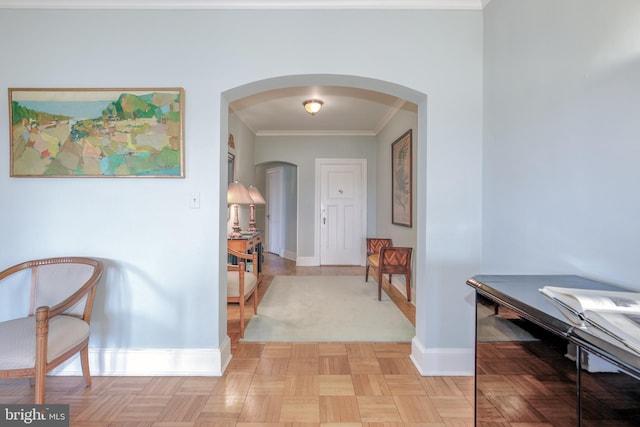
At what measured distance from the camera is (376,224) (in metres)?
5.58

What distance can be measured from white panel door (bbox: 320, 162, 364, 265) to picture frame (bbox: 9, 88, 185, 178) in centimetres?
379

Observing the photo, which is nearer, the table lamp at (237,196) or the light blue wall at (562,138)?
the light blue wall at (562,138)

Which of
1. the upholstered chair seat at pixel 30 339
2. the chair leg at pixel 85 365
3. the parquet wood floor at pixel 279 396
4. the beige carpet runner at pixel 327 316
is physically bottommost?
the parquet wood floor at pixel 279 396

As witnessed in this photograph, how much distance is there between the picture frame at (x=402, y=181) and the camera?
3.63 meters

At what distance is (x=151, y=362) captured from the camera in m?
2.02

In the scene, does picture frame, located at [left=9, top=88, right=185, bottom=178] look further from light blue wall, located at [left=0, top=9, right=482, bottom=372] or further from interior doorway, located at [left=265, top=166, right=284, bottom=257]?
interior doorway, located at [left=265, top=166, right=284, bottom=257]

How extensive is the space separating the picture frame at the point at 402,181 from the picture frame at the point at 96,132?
258 centimetres

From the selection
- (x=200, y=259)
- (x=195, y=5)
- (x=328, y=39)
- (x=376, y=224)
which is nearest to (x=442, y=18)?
(x=328, y=39)

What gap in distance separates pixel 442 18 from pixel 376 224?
12.7ft

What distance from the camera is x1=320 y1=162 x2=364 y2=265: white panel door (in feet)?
18.5

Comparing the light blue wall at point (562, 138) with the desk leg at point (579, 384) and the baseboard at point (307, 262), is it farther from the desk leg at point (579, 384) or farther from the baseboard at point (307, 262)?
the baseboard at point (307, 262)

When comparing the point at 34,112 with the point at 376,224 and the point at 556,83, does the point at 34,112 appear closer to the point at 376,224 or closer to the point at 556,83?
the point at 556,83

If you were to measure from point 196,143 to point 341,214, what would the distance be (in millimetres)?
3895

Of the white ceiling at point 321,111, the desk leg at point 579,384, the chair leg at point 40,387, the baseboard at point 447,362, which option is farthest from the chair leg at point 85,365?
the white ceiling at point 321,111
